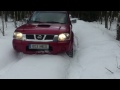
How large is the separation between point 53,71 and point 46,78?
55cm

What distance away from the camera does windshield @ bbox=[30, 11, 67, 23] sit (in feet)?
28.3

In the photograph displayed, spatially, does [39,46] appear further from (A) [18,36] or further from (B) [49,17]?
(B) [49,17]

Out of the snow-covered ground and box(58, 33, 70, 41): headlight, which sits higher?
box(58, 33, 70, 41): headlight

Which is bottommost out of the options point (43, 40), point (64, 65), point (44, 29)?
point (64, 65)

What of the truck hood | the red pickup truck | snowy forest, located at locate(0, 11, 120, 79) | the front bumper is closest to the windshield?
snowy forest, located at locate(0, 11, 120, 79)

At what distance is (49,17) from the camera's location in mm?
8781

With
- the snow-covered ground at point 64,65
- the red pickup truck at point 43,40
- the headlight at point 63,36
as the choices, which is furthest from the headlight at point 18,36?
the headlight at point 63,36

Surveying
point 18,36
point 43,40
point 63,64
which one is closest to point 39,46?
point 43,40

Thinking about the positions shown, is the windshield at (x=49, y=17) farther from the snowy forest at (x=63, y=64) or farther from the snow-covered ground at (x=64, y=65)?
the snow-covered ground at (x=64, y=65)

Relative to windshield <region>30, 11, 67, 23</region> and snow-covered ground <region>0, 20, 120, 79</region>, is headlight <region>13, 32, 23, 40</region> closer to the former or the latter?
snow-covered ground <region>0, 20, 120, 79</region>
